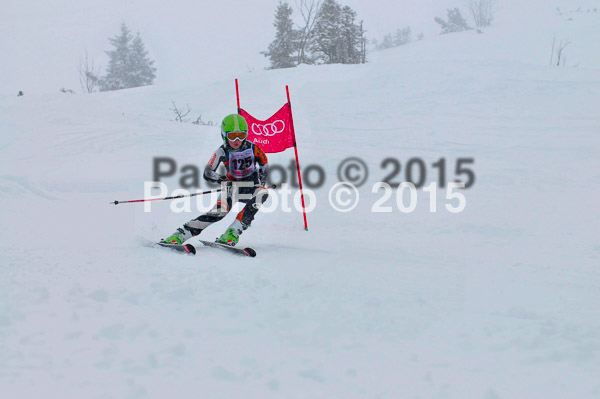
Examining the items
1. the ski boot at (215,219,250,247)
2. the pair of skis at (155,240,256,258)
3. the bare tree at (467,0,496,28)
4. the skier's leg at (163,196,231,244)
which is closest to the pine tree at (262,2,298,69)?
the skier's leg at (163,196,231,244)

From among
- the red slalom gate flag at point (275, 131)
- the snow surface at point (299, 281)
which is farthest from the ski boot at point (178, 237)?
the red slalom gate flag at point (275, 131)

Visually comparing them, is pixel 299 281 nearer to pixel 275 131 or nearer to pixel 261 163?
pixel 261 163

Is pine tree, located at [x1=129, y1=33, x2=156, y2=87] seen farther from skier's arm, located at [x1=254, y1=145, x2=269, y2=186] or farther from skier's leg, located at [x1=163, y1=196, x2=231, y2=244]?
skier's leg, located at [x1=163, y1=196, x2=231, y2=244]

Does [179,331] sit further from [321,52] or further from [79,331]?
[321,52]

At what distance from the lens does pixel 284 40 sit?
36531 mm

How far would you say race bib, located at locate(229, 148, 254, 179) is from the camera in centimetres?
627

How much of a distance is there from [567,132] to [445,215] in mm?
8193

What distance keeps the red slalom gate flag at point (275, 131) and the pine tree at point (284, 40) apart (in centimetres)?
2994

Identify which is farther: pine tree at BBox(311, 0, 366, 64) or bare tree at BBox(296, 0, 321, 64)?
bare tree at BBox(296, 0, 321, 64)

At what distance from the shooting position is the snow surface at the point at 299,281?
9.12ft

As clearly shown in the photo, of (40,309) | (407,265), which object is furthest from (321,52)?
(40,309)

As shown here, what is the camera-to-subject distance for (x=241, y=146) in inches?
247

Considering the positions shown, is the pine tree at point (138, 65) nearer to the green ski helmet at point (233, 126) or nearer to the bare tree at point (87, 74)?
the bare tree at point (87, 74)

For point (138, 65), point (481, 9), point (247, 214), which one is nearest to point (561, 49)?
point (247, 214)
